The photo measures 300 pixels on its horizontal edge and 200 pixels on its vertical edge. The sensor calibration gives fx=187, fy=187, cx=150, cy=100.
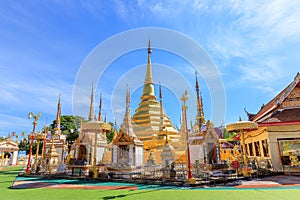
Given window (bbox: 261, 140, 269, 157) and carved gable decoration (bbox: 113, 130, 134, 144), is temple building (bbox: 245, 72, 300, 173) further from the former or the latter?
carved gable decoration (bbox: 113, 130, 134, 144)

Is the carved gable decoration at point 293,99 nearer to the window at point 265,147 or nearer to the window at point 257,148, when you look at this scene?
the window at point 265,147

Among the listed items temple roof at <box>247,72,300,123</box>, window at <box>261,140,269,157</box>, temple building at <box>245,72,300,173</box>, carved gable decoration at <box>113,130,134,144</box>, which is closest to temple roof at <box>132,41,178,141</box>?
carved gable decoration at <box>113,130,134,144</box>

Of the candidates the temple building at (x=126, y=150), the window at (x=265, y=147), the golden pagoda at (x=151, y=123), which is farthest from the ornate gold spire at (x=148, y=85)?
the window at (x=265, y=147)

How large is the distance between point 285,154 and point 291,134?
1.51m

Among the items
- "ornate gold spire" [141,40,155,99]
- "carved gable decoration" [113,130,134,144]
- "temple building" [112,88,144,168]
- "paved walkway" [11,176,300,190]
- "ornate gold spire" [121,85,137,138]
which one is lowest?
"paved walkway" [11,176,300,190]

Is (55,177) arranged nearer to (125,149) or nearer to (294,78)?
(125,149)

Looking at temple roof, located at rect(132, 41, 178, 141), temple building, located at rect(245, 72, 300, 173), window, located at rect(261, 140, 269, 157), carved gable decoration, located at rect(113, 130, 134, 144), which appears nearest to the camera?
temple building, located at rect(245, 72, 300, 173)

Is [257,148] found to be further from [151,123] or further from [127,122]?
[127,122]

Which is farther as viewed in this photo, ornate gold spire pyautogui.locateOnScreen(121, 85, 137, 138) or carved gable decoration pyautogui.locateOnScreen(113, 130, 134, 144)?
ornate gold spire pyautogui.locateOnScreen(121, 85, 137, 138)

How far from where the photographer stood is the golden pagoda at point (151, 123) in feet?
68.3

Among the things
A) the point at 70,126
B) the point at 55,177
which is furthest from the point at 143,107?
the point at 70,126

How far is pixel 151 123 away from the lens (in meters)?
23.0

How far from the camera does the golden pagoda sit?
20.8 meters

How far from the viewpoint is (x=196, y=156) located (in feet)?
54.0
